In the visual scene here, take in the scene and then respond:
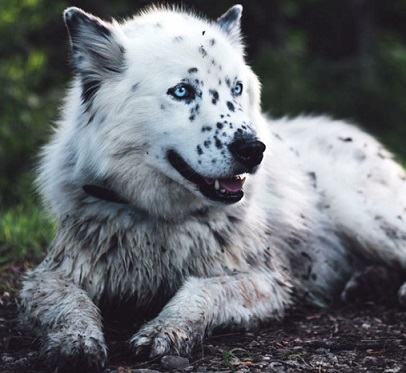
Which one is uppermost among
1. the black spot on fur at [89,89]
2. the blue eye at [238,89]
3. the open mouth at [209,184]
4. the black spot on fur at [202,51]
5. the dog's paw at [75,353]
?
the black spot on fur at [202,51]

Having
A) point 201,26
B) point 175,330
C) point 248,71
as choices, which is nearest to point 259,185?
point 248,71

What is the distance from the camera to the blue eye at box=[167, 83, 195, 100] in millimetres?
3422

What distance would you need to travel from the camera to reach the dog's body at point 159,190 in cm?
329

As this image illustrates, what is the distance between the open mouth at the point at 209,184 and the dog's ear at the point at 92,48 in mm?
525

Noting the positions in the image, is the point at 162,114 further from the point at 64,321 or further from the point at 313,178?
the point at 313,178

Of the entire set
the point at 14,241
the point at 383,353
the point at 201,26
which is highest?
the point at 201,26

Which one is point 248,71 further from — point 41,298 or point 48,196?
point 41,298

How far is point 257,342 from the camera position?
11.1ft

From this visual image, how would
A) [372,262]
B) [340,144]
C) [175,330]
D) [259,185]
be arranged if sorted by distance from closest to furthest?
[175,330], [259,185], [372,262], [340,144]

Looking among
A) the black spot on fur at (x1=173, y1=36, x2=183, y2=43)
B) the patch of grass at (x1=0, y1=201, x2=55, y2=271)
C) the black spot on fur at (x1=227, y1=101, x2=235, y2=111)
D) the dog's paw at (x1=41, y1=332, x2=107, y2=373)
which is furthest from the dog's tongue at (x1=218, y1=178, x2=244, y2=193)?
the patch of grass at (x1=0, y1=201, x2=55, y2=271)

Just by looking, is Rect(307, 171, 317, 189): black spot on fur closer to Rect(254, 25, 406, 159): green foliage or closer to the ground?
the ground

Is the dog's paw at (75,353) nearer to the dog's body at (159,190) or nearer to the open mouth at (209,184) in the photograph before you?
the dog's body at (159,190)

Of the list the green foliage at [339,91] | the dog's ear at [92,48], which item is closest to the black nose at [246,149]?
the dog's ear at [92,48]

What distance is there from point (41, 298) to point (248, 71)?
1477 mm
